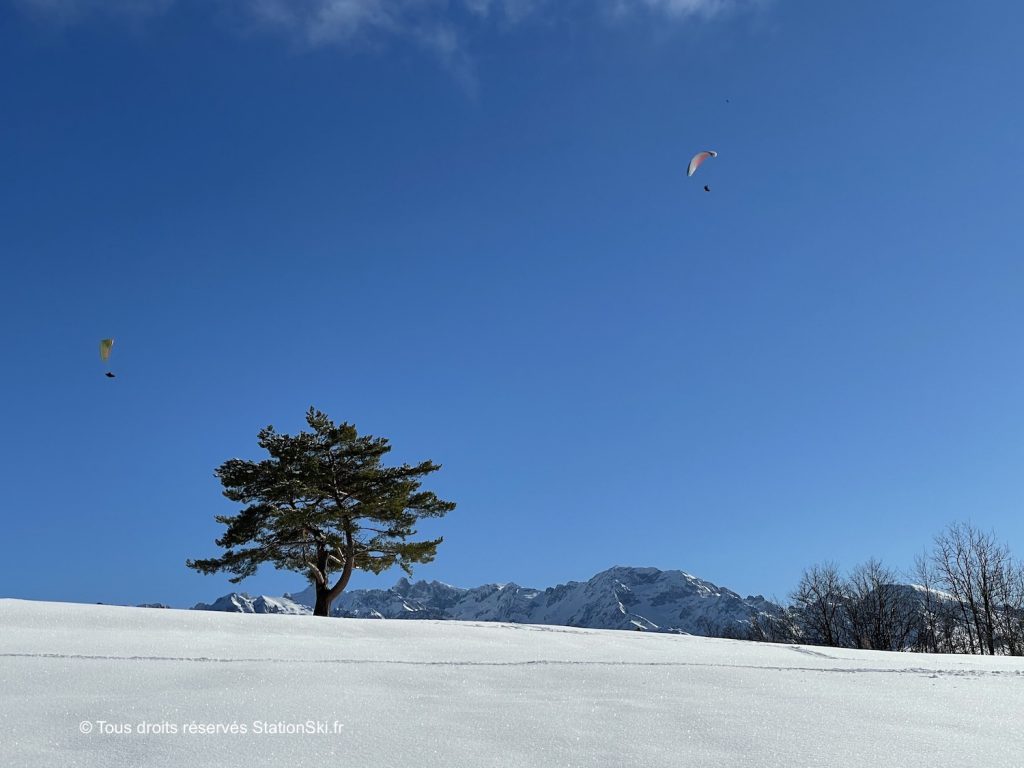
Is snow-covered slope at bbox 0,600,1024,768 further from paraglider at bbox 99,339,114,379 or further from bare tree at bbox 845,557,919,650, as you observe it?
bare tree at bbox 845,557,919,650

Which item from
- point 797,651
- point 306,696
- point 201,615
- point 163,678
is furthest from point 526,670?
point 201,615

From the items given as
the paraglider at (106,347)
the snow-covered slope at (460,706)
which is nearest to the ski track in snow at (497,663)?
the snow-covered slope at (460,706)

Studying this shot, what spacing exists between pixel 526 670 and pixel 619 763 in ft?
8.99

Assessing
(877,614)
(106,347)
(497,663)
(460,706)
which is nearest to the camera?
(460,706)

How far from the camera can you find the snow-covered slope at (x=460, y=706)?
4.25m

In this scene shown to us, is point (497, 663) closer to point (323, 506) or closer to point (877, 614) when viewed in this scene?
point (323, 506)

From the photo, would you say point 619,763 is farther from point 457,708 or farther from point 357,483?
point 357,483

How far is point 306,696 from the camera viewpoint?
5359 millimetres

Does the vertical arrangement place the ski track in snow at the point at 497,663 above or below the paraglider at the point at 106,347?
below

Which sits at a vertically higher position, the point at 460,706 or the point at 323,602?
the point at 323,602

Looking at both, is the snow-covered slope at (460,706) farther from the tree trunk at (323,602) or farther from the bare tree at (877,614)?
the bare tree at (877,614)

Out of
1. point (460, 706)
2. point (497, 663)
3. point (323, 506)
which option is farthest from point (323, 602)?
point (460, 706)

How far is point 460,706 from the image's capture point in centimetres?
525

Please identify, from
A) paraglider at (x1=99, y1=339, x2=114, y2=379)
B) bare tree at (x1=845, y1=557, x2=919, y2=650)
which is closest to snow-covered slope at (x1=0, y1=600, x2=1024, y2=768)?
paraglider at (x1=99, y1=339, x2=114, y2=379)
